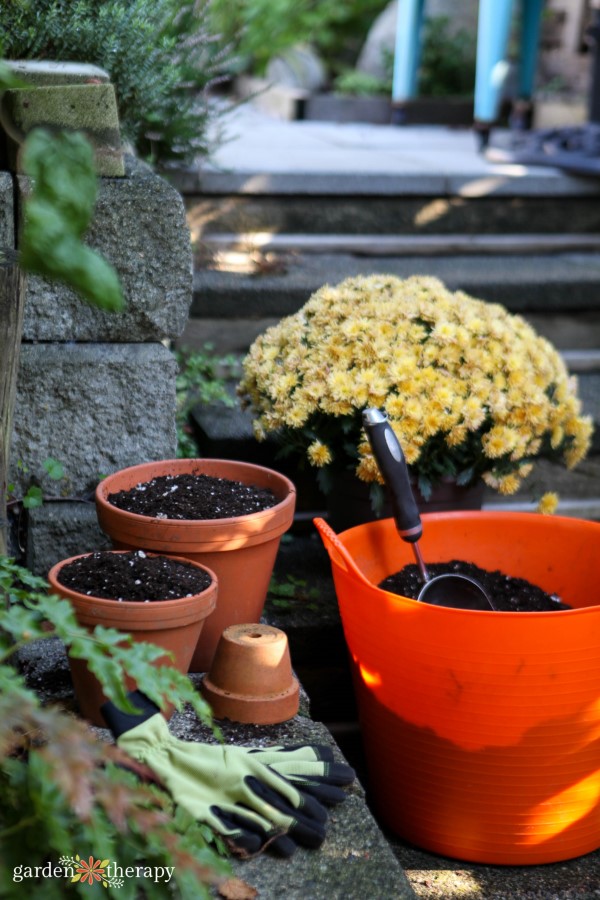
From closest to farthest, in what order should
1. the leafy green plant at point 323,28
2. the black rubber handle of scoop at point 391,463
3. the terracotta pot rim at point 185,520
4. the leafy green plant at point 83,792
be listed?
the leafy green plant at point 83,792, the terracotta pot rim at point 185,520, the black rubber handle of scoop at point 391,463, the leafy green plant at point 323,28

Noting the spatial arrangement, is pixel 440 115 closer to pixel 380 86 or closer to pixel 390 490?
pixel 380 86

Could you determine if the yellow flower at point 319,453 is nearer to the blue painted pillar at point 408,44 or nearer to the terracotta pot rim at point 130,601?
the terracotta pot rim at point 130,601

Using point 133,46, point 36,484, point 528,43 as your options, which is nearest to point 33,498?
point 36,484

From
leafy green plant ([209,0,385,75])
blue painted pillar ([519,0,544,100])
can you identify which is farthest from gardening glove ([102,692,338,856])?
leafy green plant ([209,0,385,75])

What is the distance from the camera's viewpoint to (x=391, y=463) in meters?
1.87

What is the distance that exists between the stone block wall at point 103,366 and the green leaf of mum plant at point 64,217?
0.94m

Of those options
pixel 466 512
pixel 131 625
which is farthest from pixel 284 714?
pixel 466 512

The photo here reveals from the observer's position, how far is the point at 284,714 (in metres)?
1.67

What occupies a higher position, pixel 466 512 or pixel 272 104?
pixel 272 104

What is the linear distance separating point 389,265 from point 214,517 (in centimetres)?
170

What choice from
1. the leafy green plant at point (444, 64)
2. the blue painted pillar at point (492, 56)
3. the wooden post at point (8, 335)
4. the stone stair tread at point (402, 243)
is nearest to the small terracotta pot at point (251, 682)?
the wooden post at point (8, 335)

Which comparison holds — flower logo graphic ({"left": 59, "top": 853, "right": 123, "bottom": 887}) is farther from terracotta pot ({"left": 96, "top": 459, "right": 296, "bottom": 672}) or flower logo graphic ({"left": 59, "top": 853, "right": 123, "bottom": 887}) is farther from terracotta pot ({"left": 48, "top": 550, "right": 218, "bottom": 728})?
terracotta pot ({"left": 96, "top": 459, "right": 296, "bottom": 672})

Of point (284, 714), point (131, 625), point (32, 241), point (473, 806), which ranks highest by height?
point (32, 241)

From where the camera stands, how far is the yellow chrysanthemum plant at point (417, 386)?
2.12 m
